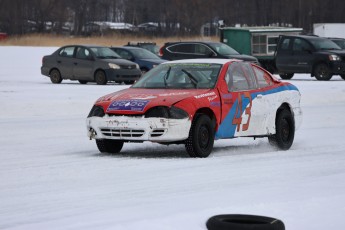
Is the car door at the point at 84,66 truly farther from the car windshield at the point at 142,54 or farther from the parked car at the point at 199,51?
the parked car at the point at 199,51

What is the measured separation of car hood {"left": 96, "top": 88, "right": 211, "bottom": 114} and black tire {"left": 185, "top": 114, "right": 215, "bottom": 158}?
34cm

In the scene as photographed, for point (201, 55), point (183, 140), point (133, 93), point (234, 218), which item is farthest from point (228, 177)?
point (201, 55)

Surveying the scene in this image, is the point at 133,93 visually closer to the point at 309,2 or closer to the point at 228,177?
the point at 228,177

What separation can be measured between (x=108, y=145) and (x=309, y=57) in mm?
24573

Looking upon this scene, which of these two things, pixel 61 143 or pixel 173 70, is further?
pixel 61 143

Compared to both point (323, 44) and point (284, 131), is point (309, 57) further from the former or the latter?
point (284, 131)

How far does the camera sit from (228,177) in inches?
461

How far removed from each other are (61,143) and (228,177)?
482cm

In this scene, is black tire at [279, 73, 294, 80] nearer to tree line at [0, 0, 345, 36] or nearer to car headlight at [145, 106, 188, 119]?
car headlight at [145, 106, 188, 119]

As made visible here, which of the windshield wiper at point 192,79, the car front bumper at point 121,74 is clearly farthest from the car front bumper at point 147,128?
the car front bumper at point 121,74

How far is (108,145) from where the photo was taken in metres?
14.2

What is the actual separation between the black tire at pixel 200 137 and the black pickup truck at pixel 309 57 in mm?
24125

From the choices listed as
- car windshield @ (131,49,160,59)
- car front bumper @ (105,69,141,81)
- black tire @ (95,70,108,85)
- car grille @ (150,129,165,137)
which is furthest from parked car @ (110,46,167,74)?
car grille @ (150,129,165,137)

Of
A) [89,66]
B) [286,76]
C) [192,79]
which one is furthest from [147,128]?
[286,76]
